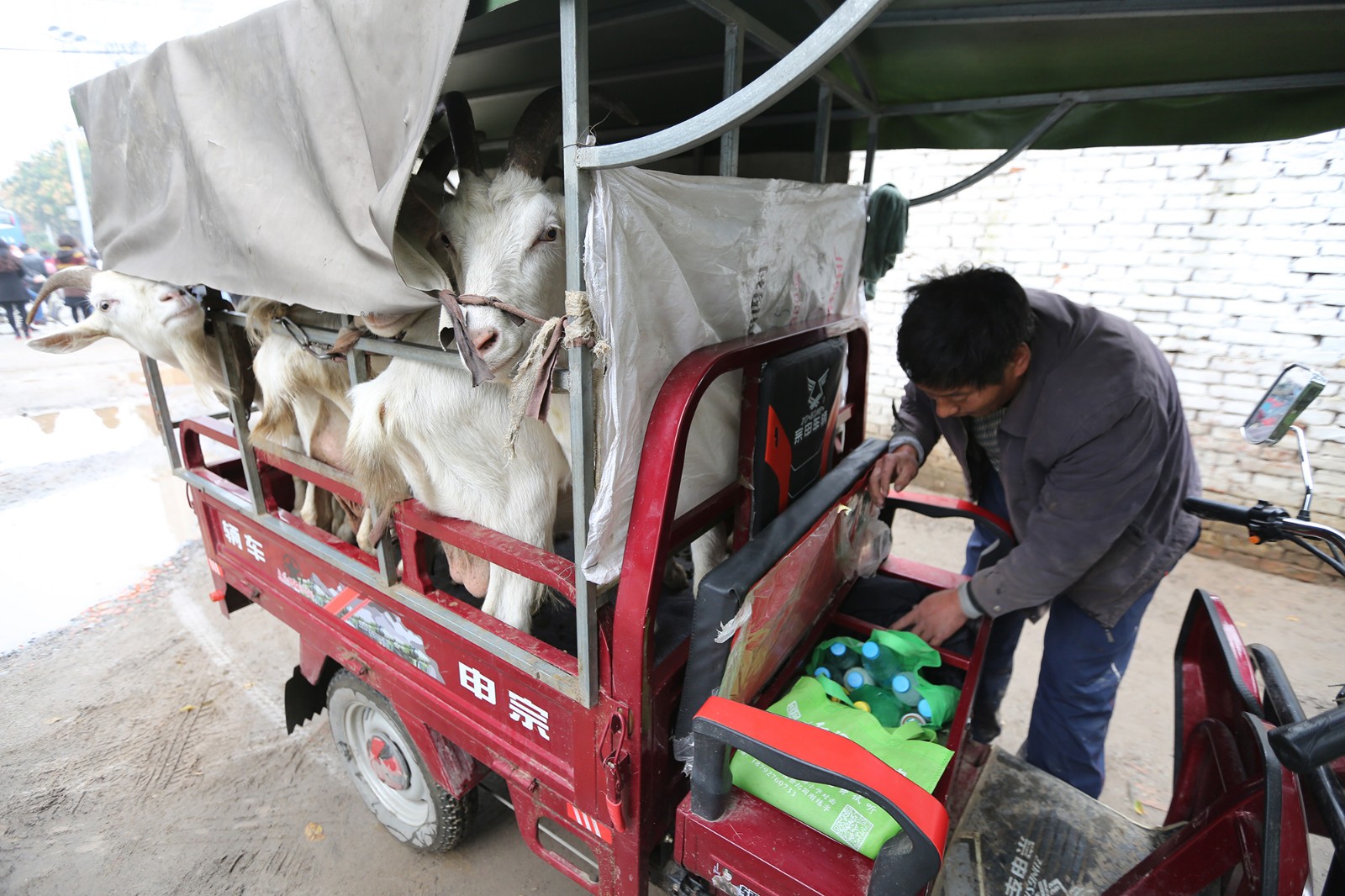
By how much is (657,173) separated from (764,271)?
0.63m

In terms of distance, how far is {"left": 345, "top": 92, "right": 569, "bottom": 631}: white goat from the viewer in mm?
1938

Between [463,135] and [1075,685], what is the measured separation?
3.11 m

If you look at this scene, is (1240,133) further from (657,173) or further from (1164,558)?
(657,173)

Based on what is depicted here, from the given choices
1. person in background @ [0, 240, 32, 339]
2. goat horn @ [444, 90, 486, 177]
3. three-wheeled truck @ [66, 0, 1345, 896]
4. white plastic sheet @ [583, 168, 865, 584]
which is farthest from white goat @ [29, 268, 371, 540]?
person in background @ [0, 240, 32, 339]

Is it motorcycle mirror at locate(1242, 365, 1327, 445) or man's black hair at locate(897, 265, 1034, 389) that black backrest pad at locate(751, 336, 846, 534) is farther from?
motorcycle mirror at locate(1242, 365, 1327, 445)

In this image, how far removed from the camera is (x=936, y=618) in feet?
7.38

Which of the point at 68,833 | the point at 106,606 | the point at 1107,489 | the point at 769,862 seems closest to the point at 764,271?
the point at 1107,489

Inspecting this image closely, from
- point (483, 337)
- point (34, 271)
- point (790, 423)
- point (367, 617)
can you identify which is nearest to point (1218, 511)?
point (790, 423)

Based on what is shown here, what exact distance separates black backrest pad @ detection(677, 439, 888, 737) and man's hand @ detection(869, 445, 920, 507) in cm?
77

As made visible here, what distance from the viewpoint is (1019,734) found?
324cm

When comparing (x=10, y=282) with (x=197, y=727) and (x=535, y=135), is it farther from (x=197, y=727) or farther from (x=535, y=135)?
(x=535, y=135)

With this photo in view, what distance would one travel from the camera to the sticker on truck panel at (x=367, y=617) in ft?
6.61

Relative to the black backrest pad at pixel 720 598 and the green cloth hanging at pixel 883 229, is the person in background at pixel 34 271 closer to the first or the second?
the green cloth hanging at pixel 883 229

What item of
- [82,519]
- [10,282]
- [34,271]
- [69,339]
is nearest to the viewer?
[69,339]
